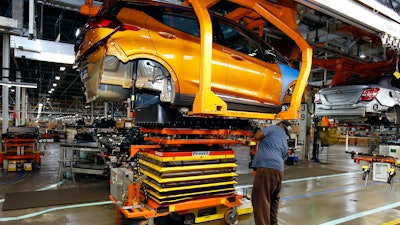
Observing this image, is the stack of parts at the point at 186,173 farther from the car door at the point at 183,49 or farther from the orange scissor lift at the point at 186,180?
the car door at the point at 183,49

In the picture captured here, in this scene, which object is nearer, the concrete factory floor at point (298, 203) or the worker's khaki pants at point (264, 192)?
the worker's khaki pants at point (264, 192)

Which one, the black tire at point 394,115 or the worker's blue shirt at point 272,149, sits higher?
the black tire at point 394,115

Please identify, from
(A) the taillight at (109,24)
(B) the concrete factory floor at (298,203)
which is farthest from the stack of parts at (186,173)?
(A) the taillight at (109,24)

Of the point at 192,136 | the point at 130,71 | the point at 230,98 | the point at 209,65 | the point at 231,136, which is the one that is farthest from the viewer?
the point at 231,136

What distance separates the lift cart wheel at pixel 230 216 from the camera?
3541 mm

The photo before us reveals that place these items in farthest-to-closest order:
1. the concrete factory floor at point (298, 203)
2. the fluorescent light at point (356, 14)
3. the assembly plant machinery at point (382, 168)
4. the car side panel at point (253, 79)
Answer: the assembly plant machinery at point (382, 168)
the concrete factory floor at point (298, 203)
the car side panel at point (253, 79)
the fluorescent light at point (356, 14)

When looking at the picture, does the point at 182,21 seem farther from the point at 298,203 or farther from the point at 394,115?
the point at 394,115

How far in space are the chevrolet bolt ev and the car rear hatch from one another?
344 cm

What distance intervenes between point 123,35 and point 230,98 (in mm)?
1445

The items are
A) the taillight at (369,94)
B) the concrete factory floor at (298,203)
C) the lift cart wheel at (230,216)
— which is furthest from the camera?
the taillight at (369,94)

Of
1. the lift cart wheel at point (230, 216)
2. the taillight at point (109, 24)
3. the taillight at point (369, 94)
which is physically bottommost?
the lift cart wheel at point (230, 216)

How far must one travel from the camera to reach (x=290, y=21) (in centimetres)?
367

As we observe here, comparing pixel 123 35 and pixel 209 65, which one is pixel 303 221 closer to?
pixel 209 65

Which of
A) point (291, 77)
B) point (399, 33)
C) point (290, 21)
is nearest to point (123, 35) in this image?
point (290, 21)
